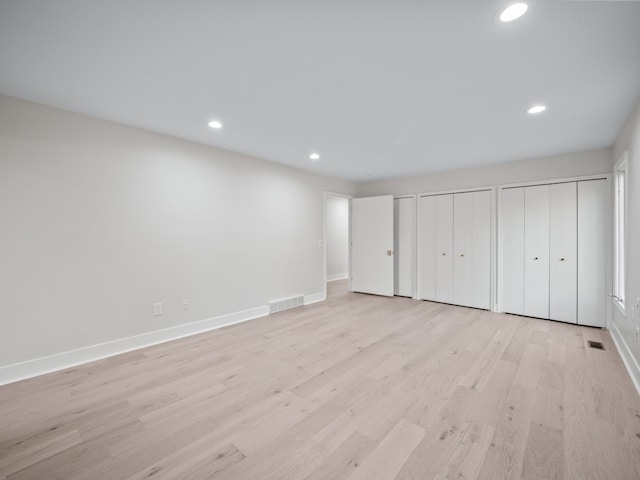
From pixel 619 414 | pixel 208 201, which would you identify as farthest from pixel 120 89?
pixel 619 414

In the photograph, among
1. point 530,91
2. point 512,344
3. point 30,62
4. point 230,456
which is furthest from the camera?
point 512,344

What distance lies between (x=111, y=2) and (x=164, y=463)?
2.38m

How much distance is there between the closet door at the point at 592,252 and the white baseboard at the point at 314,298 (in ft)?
12.4

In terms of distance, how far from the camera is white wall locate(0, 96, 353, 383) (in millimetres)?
2320

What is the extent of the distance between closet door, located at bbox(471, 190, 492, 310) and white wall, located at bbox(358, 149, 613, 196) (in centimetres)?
29

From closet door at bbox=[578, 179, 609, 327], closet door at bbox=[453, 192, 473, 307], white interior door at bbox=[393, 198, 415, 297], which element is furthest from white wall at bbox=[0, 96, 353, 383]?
closet door at bbox=[578, 179, 609, 327]

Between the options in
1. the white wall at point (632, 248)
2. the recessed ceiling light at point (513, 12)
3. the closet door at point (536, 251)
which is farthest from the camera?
the closet door at point (536, 251)

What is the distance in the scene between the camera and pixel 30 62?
1.84 meters

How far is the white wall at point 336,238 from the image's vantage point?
759cm

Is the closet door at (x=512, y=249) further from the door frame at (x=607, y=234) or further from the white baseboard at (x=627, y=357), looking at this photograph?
the white baseboard at (x=627, y=357)

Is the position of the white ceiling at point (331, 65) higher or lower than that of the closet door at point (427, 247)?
higher

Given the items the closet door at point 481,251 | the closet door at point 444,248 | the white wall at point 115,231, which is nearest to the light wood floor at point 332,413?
the white wall at point 115,231

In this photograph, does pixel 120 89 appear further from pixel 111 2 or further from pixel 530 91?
pixel 530 91

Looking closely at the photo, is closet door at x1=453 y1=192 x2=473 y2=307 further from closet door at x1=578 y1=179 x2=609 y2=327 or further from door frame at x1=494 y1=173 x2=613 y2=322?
closet door at x1=578 y1=179 x2=609 y2=327
